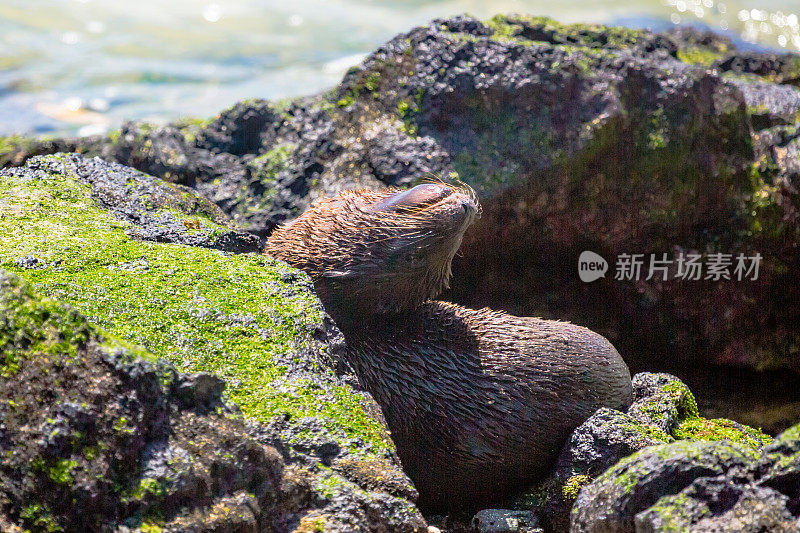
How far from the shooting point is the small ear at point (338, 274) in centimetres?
455

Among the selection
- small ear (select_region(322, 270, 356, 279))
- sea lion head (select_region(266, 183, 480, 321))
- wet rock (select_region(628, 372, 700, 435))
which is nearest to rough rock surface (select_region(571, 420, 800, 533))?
wet rock (select_region(628, 372, 700, 435))

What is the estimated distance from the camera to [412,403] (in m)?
4.47

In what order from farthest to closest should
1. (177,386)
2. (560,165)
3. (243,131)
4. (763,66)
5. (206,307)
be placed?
(763,66) < (243,131) < (560,165) < (206,307) < (177,386)

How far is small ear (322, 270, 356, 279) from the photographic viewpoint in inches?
179

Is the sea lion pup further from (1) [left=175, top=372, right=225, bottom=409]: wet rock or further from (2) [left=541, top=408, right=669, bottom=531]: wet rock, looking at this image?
(1) [left=175, top=372, right=225, bottom=409]: wet rock

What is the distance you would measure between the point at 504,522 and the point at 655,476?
4.07 ft

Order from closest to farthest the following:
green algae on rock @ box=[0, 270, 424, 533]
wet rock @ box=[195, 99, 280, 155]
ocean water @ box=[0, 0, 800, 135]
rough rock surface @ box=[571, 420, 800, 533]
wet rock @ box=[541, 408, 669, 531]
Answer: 1. green algae on rock @ box=[0, 270, 424, 533]
2. rough rock surface @ box=[571, 420, 800, 533]
3. wet rock @ box=[541, 408, 669, 531]
4. wet rock @ box=[195, 99, 280, 155]
5. ocean water @ box=[0, 0, 800, 135]

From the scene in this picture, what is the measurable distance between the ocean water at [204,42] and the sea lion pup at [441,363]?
30.1 ft

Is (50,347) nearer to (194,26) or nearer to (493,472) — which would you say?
(493,472)

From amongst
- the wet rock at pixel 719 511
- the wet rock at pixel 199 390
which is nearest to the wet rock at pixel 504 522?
the wet rock at pixel 719 511

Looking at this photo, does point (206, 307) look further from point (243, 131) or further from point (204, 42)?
point (204, 42)

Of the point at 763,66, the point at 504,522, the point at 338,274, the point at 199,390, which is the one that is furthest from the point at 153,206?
the point at 763,66

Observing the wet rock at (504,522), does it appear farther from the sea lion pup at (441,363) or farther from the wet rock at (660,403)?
the wet rock at (660,403)

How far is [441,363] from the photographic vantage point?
459cm
